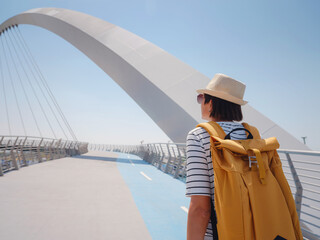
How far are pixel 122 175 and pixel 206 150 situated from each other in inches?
334

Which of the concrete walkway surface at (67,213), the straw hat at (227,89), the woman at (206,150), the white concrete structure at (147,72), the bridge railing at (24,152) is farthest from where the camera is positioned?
the white concrete structure at (147,72)

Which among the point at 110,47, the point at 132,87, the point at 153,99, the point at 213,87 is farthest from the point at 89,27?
the point at 213,87

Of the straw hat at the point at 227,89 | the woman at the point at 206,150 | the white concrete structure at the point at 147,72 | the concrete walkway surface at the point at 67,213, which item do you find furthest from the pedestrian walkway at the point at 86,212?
the white concrete structure at the point at 147,72

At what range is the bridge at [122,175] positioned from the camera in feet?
10.8

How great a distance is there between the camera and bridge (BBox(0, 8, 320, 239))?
330 centimetres

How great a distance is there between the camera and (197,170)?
1.11m

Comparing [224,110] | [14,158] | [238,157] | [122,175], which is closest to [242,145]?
[238,157]

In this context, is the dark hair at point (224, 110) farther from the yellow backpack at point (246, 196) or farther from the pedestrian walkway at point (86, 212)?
the pedestrian walkway at point (86, 212)

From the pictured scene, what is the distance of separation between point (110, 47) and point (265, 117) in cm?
1561

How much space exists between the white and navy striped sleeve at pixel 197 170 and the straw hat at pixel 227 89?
1.13 ft

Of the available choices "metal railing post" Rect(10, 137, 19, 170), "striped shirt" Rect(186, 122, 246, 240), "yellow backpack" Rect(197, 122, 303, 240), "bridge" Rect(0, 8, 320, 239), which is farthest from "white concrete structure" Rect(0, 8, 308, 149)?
"striped shirt" Rect(186, 122, 246, 240)

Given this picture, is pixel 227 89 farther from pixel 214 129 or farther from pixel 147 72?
pixel 147 72

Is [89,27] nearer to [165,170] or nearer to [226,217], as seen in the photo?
[165,170]

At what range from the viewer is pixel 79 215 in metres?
3.79
